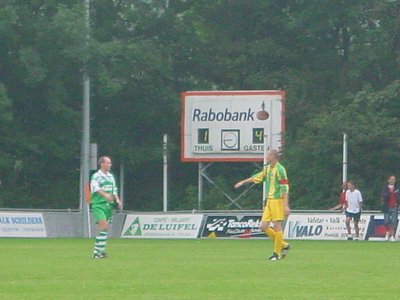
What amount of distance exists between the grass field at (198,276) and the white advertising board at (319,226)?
15961mm

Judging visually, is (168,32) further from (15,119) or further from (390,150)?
(390,150)

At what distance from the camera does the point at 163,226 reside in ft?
148

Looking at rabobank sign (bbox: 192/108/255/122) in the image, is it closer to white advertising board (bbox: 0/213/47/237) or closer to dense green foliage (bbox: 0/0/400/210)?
dense green foliage (bbox: 0/0/400/210)

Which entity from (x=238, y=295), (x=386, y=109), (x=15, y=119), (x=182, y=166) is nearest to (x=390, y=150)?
(x=386, y=109)

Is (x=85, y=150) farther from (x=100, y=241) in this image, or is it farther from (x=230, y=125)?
(x=100, y=241)

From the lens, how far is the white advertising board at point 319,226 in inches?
1677

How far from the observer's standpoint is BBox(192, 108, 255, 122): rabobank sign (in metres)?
48.1

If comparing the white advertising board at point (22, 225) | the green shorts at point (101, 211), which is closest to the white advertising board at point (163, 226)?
the white advertising board at point (22, 225)

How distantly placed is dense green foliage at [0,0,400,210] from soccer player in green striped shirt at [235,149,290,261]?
24.6 metres

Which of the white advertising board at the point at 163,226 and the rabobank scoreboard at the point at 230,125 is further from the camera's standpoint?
the rabobank scoreboard at the point at 230,125

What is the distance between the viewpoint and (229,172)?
2165 inches

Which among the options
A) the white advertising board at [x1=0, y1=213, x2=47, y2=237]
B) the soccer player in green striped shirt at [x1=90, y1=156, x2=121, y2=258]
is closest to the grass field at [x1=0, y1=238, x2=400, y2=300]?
the soccer player in green striped shirt at [x1=90, y1=156, x2=121, y2=258]

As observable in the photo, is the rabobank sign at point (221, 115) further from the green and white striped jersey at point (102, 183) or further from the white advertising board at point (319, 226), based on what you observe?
the green and white striped jersey at point (102, 183)

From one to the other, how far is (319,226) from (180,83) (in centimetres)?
1518
